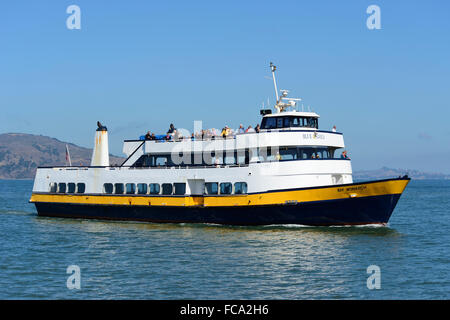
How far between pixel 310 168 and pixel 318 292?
13858 mm

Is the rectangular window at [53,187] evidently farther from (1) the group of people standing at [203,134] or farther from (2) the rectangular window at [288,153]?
(2) the rectangular window at [288,153]

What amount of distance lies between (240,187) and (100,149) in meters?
13.1

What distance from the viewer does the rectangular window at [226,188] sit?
34.7 meters

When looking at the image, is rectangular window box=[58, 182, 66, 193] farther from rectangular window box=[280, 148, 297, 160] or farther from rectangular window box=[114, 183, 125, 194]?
rectangular window box=[280, 148, 297, 160]

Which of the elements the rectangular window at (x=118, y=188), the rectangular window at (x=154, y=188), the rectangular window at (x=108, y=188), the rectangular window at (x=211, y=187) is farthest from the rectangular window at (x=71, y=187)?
the rectangular window at (x=211, y=187)

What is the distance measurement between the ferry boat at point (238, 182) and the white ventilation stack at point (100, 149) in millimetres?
74

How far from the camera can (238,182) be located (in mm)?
34062

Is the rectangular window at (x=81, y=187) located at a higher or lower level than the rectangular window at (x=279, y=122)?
lower

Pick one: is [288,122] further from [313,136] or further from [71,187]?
[71,187]

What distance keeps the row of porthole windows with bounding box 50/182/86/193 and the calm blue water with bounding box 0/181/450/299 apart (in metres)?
5.33

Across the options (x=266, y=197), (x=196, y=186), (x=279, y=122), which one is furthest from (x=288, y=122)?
(x=196, y=186)

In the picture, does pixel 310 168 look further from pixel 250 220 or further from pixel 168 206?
pixel 168 206

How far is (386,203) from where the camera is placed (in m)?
30.8
